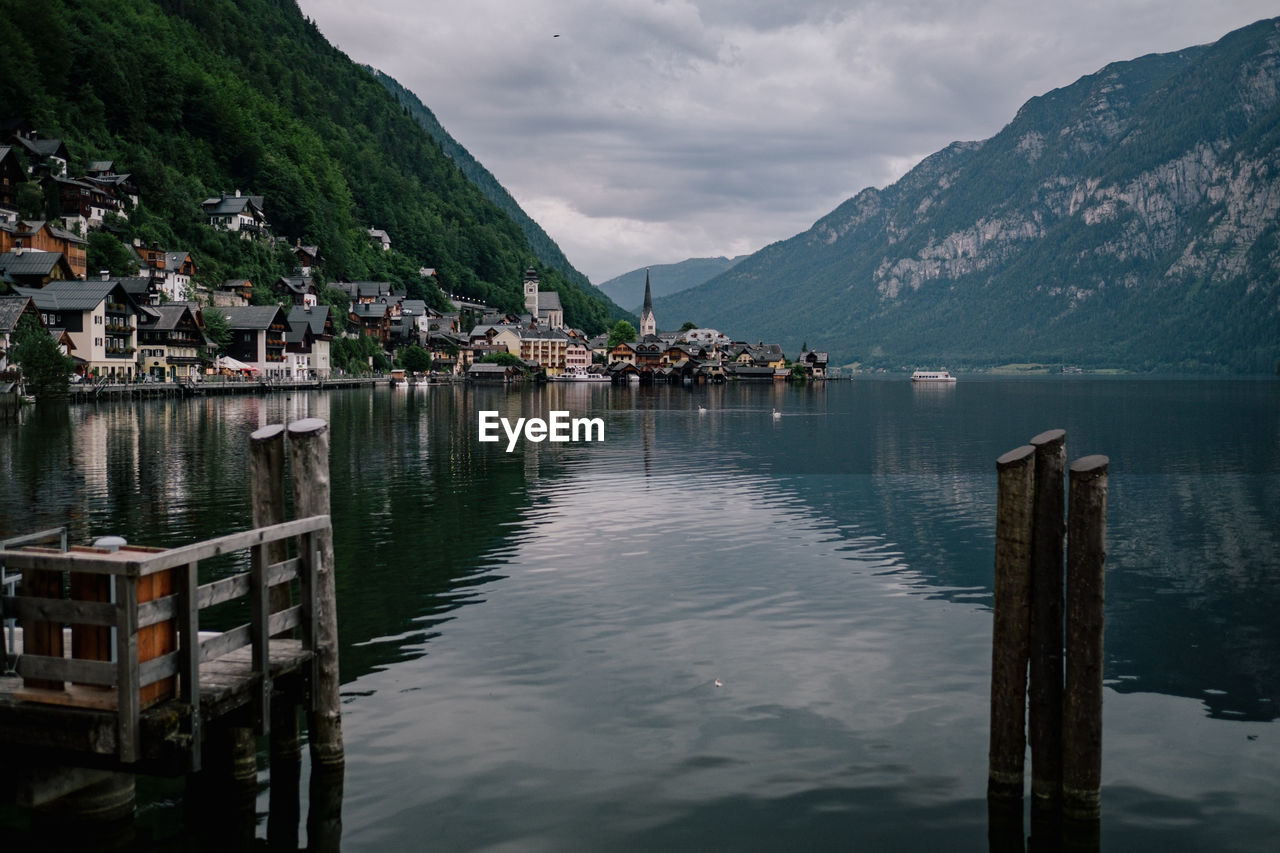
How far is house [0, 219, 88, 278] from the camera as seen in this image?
125 m

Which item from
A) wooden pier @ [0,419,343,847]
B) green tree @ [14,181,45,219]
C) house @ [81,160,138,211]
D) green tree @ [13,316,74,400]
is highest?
house @ [81,160,138,211]

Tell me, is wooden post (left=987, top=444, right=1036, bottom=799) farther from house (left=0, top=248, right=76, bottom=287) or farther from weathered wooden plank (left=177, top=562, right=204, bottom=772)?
house (left=0, top=248, right=76, bottom=287)

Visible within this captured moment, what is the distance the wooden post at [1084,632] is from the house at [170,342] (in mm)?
143783

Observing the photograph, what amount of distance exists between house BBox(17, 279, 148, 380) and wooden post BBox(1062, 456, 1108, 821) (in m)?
126

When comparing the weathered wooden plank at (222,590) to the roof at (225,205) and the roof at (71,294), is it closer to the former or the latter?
the roof at (71,294)

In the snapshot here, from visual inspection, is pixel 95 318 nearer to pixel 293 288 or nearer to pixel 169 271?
pixel 169 271

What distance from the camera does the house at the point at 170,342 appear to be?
458ft

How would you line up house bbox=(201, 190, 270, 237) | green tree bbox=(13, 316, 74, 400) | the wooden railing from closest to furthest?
the wooden railing
green tree bbox=(13, 316, 74, 400)
house bbox=(201, 190, 270, 237)

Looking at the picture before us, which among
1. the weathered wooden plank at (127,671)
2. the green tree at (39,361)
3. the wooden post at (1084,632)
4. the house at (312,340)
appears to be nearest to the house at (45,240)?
the green tree at (39,361)

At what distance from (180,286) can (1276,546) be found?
525ft

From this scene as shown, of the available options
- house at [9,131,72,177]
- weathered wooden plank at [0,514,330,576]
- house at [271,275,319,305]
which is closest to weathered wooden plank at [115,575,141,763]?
weathered wooden plank at [0,514,330,576]

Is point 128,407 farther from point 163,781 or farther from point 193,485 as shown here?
point 163,781

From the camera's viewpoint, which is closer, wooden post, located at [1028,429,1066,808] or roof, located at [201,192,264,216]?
wooden post, located at [1028,429,1066,808]

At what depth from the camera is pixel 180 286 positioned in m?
161
